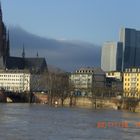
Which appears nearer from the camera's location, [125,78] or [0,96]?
[0,96]

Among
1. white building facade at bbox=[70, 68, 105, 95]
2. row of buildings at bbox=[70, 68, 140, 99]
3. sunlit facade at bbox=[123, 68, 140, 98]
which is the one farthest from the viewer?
white building facade at bbox=[70, 68, 105, 95]

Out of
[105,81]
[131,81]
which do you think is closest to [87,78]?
[105,81]

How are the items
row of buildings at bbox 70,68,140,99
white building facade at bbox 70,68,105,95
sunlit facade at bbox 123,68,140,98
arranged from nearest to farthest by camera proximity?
row of buildings at bbox 70,68,140,99, sunlit facade at bbox 123,68,140,98, white building facade at bbox 70,68,105,95

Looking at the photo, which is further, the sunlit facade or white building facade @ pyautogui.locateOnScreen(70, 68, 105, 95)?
white building facade @ pyautogui.locateOnScreen(70, 68, 105, 95)

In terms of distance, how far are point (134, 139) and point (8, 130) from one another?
9.51m

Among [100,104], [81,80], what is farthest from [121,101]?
[81,80]

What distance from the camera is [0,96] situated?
155125 millimetres

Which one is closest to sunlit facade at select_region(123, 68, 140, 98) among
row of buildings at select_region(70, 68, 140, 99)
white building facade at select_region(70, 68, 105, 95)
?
row of buildings at select_region(70, 68, 140, 99)

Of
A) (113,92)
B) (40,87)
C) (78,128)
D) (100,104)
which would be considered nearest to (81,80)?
(40,87)

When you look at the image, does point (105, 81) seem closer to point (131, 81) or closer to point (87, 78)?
point (87, 78)

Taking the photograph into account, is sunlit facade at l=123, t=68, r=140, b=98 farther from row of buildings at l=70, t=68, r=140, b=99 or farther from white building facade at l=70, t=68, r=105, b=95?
white building facade at l=70, t=68, r=105, b=95

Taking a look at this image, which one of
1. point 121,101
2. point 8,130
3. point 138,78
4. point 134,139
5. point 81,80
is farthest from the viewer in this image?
point 81,80

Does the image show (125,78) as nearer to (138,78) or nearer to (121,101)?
(138,78)

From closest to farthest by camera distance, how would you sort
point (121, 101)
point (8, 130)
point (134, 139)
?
point (134, 139), point (8, 130), point (121, 101)
